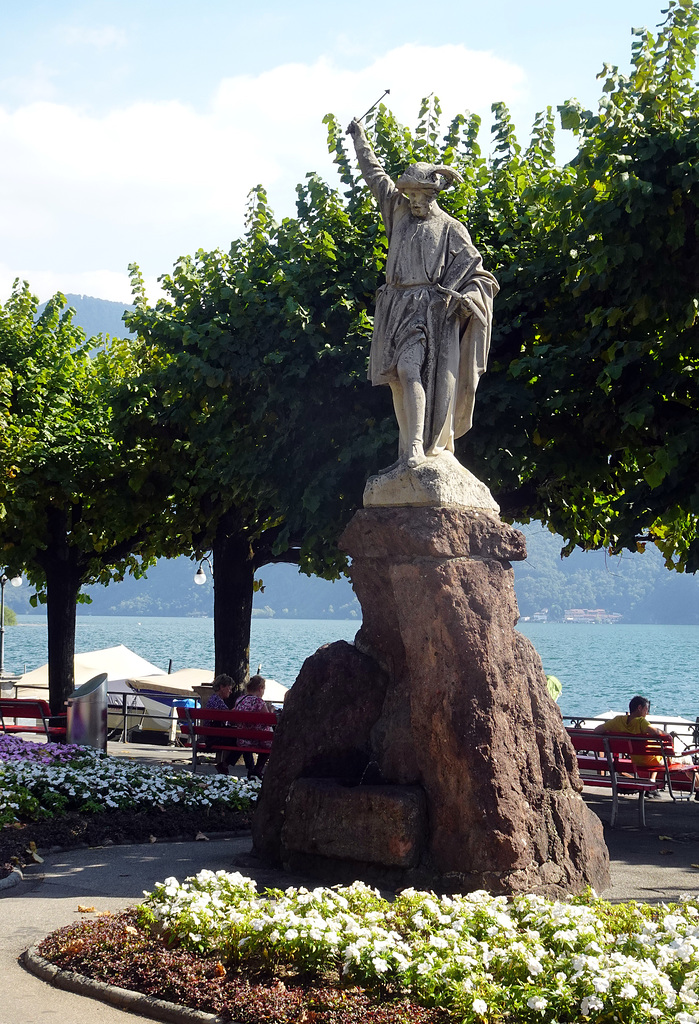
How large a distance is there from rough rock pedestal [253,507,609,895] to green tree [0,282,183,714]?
10.4 metres

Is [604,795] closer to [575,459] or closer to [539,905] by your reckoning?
[575,459]

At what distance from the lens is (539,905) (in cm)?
604

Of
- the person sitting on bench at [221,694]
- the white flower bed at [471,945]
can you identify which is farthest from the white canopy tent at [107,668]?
the white flower bed at [471,945]

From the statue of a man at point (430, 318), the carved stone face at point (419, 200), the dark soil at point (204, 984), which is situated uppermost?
the carved stone face at point (419, 200)

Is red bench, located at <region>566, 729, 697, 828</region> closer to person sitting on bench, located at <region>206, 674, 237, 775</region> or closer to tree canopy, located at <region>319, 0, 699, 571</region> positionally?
tree canopy, located at <region>319, 0, 699, 571</region>

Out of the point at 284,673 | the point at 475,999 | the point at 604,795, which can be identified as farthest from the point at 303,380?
the point at 284,673

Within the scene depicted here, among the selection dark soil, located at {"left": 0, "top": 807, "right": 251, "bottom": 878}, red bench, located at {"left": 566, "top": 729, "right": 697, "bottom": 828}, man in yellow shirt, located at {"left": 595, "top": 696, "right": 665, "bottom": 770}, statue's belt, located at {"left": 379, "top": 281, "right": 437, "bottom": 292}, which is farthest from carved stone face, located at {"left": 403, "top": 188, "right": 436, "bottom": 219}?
man in yellow shirt, located at {"left": 595, "top": 696, "right": 665, "bottom": 770}

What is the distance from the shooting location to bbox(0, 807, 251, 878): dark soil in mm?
9453

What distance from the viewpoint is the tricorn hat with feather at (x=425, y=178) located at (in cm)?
898

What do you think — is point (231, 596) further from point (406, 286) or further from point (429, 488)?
point (429, 488)

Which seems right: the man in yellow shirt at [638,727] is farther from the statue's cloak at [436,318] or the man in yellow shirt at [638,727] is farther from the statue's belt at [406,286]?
the statue's belt at [406,286]

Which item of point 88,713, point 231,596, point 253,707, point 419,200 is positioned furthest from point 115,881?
point 231,596

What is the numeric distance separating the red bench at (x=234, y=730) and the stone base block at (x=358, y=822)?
197 inches

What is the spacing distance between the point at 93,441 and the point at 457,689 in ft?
41.7
